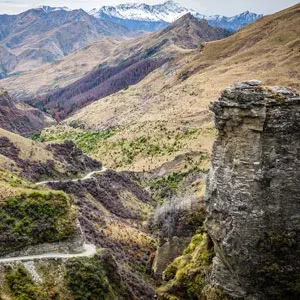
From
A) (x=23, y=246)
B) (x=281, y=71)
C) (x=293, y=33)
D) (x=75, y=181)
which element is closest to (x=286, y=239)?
(x=23, y=246)

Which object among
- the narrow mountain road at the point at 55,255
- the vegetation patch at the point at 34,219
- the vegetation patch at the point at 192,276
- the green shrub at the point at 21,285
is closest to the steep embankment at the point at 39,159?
the vegetation patch at the point at 34,219

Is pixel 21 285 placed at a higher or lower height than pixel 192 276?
lower

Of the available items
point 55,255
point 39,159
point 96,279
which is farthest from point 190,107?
point 96,279

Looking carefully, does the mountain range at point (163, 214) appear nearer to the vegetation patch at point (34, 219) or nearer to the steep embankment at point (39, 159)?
the vegetation patch at point (34, 219)

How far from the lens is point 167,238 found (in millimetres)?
56344

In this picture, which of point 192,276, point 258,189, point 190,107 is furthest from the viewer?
point 190,107

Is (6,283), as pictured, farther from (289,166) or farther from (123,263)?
(289,166)

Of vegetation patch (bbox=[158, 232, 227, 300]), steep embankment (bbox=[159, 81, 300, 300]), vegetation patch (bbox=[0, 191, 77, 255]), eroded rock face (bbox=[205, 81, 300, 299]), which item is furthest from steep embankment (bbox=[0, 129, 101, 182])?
eroded rock face (bbox=[205, 81, 300, 299])

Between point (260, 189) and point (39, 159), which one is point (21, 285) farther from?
point (39, 159)

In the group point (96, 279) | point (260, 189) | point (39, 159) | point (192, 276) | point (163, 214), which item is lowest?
point (96, 279)

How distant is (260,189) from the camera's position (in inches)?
1095

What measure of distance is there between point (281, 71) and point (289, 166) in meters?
129

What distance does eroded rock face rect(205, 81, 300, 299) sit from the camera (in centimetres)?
2736

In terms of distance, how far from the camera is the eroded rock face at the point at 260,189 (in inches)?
1077
